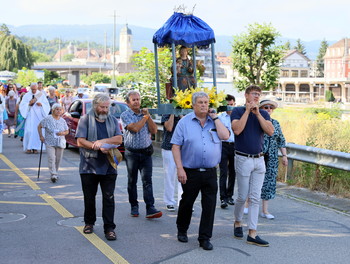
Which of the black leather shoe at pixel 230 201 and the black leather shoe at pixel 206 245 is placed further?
the black leather shoe at pixel 230 201

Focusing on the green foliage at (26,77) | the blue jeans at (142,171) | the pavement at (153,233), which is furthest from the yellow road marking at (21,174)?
the green foliage at (26,77)

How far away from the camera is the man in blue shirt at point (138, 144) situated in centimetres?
827

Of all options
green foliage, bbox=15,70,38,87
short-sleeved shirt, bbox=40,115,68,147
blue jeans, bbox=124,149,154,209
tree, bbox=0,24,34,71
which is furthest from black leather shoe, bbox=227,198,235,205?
tree, bbox=0,24,34,71

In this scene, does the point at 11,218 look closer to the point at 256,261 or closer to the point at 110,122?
the point at 110,122

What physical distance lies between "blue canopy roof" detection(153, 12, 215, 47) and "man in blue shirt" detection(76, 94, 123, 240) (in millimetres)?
2376

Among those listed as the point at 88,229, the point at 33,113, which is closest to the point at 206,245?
the point at 88,229

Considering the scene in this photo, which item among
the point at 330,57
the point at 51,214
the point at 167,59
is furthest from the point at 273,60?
the point at 330,57

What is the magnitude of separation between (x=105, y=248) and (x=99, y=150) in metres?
1.24

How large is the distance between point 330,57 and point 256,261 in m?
128

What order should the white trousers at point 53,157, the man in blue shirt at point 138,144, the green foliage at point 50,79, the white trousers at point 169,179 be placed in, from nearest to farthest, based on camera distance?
the man in blue shirt at point 138,144
the white trousers at point 169,179
the white trousers at point 53,157
the green foliage at point 50,79

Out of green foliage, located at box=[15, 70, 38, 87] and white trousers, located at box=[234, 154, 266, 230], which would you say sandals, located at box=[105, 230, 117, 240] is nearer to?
white trousers, located at box=[234, 154, 266, 230]

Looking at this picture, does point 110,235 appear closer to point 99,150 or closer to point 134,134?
point 99,150

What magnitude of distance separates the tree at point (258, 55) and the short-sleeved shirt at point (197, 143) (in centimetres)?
3080

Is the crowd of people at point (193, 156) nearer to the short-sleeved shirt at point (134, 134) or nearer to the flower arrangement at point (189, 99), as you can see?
the short-sleeved shirt at point (134, 134)
